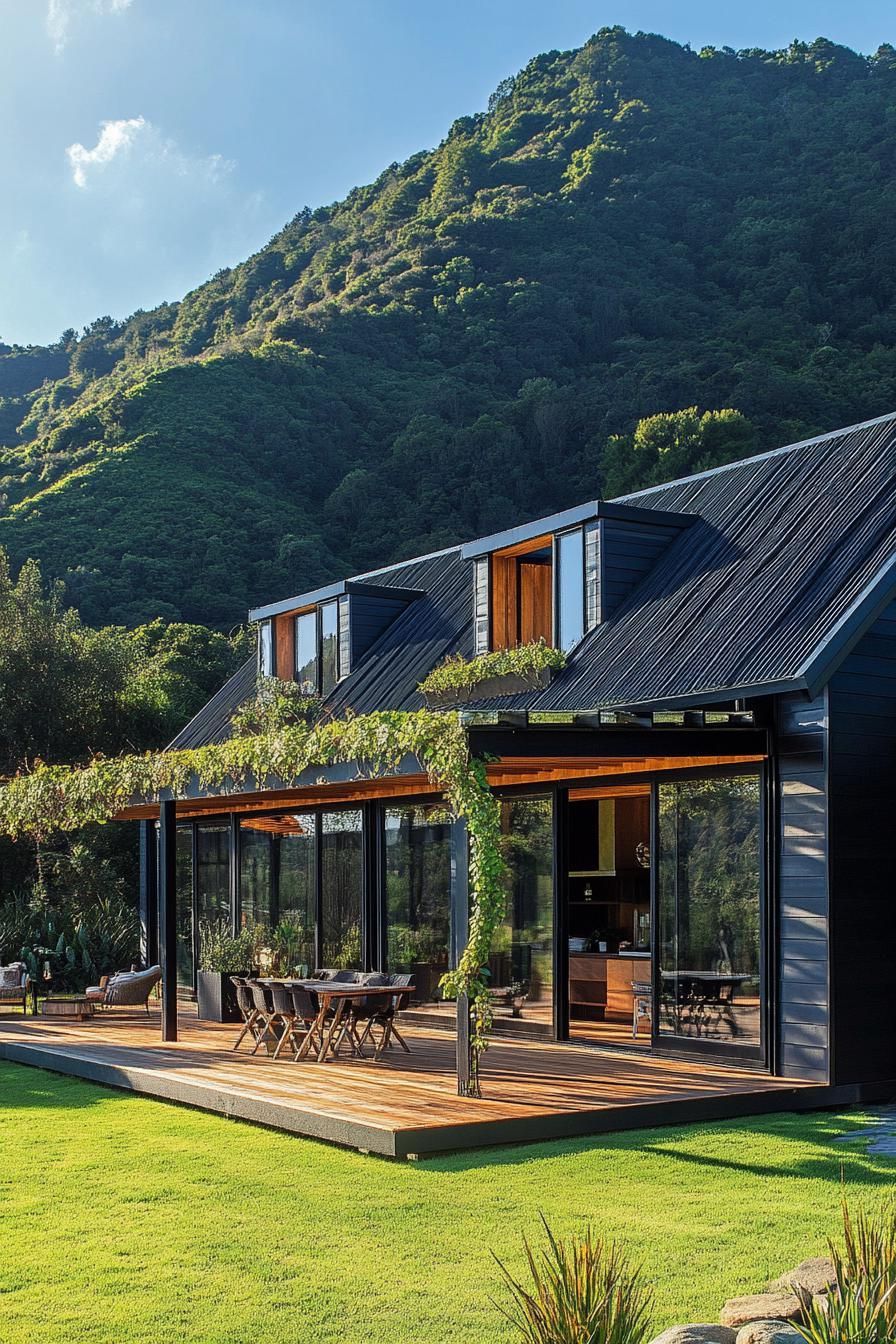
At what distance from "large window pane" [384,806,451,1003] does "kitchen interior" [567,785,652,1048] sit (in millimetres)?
1361

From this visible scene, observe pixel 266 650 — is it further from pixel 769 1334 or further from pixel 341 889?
pixel 769 1334

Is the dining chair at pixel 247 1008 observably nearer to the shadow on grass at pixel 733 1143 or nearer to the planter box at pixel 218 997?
the planter box at pixel 218 997

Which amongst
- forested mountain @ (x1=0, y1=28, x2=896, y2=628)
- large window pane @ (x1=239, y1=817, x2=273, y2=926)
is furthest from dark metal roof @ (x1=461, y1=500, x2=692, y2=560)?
forested mountain @ (x1=0, y1=28, x2=896, y2=628)

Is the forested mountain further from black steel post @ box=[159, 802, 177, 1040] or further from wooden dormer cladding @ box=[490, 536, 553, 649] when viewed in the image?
black steel post @ box=[159, 802, 177, 1040]

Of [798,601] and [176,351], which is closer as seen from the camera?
[798,601]

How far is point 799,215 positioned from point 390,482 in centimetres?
1441

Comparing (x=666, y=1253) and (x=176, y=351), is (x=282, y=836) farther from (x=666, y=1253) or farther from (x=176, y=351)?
(x=176, y=351)

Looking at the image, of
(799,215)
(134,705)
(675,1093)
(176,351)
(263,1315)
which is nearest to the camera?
(263,1315)

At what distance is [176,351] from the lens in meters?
43.8

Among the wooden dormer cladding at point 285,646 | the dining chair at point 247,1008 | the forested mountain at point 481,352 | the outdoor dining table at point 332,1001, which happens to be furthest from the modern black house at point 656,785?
the forested mountain at point 481,352

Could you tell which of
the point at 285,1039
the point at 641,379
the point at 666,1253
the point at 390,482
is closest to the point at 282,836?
the point at 285,1039

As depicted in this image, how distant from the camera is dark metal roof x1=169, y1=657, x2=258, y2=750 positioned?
1870 centimetres

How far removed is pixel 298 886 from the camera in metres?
16.6

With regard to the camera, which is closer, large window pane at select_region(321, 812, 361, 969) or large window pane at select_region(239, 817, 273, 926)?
large window pane at select_region(321, 812, 361, 969)
